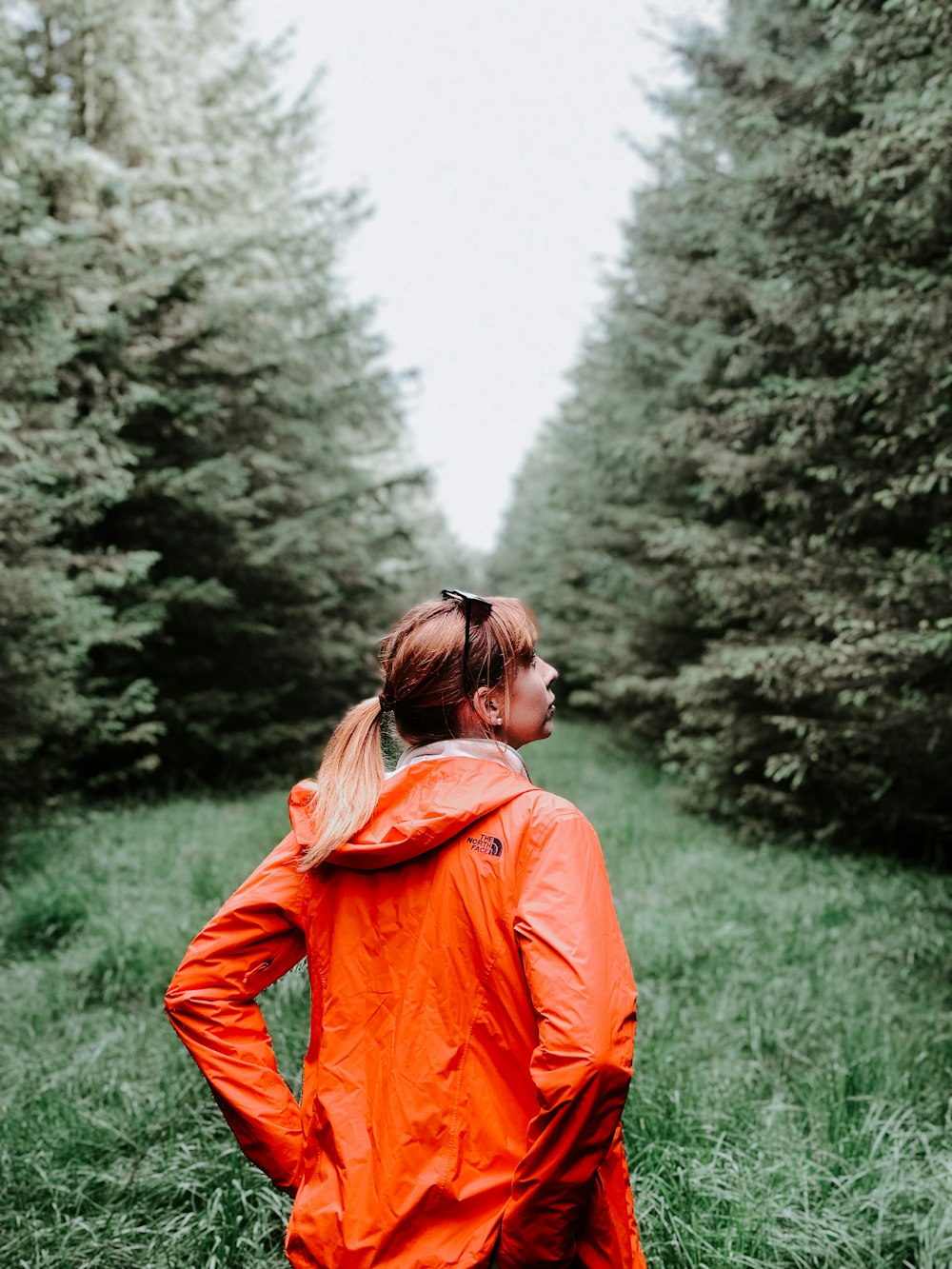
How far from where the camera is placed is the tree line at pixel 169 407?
6.70 metres

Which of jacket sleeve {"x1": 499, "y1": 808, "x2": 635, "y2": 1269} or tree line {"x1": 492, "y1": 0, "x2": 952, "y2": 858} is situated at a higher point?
tree line {"x1": 492, "y1": 0, "x2": 952, "y2": 858}

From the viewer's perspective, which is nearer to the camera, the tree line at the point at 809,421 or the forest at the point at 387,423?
the tree line at the point at 809,421

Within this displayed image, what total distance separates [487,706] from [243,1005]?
34.8 inches

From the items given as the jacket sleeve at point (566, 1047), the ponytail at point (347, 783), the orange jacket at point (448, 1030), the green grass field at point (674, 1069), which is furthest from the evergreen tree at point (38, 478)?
the jacket sleeve at point (566, 1047)

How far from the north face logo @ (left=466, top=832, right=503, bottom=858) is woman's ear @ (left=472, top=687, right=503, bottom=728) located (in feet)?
0.89

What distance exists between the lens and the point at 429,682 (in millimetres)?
1752

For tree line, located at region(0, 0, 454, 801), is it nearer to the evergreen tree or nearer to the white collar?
the evergreen tree

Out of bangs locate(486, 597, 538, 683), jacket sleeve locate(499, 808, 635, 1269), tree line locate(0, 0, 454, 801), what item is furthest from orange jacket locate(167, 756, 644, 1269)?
tree line locate(0, 0, 454, 801)

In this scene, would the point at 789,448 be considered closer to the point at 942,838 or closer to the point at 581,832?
the point at 942,838

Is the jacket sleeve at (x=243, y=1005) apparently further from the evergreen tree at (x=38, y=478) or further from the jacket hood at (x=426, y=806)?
the evergreen tree at (x=38, y=478)

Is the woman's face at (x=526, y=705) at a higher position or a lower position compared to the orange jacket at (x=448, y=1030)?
higher

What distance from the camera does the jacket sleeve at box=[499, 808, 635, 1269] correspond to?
4.50 feet

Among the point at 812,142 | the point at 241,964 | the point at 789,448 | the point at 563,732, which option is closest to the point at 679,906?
the point at 789,448

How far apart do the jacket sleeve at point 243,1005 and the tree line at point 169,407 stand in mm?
5072
